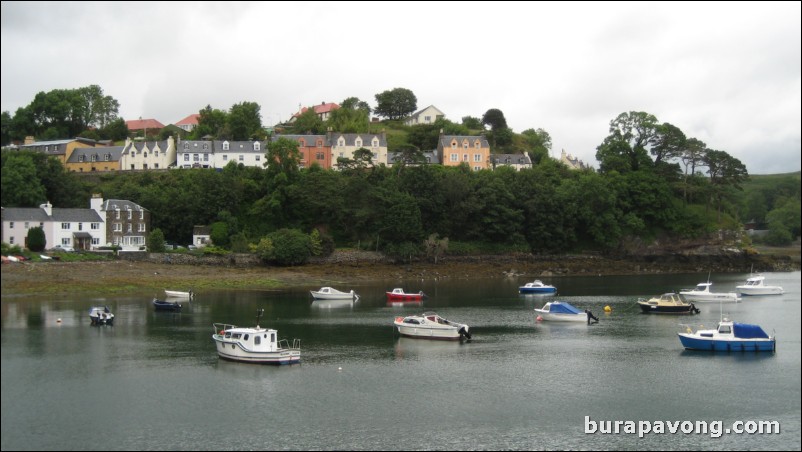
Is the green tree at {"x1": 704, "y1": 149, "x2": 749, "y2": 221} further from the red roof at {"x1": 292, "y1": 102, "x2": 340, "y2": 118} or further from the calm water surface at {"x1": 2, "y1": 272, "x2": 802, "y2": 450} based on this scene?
the red roof at {"x1": 292, "y1": 102, "x2": 340, "y2": 118}

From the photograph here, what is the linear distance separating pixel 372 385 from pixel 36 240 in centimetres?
3974

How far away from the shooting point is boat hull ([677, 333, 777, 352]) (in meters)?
35.3

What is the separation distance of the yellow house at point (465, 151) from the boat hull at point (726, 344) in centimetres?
6188

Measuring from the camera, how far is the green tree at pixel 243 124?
96.2m

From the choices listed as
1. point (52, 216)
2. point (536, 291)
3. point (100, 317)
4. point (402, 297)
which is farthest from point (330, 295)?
point (52, 216)

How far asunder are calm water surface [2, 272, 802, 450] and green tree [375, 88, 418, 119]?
88318 mm

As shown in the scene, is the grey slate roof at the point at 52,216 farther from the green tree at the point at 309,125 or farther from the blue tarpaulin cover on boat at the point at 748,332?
the blue tarpaulin cover on boat at the point at 748,332

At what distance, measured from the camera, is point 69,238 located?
6222 centimetres

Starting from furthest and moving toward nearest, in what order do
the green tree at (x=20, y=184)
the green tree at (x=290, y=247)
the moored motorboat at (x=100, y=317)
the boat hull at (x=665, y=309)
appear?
the green tree at (x=290, y=247) → the green tree at (x=20, y=184) → the boat hull at (x=665, y=309) → the moored motorboat at (x=100, y=317)

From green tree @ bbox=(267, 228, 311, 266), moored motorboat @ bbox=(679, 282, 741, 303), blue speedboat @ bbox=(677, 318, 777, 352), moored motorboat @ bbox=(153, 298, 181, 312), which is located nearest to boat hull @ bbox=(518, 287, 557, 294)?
moored motorboat @ bbox=(679, 282, 741, 303)

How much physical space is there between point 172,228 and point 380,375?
157ft

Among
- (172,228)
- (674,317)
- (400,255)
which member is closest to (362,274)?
(400,255)

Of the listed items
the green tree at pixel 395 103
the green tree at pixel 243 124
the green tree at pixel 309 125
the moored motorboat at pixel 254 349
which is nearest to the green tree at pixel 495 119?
the green tree at pixel 395 103

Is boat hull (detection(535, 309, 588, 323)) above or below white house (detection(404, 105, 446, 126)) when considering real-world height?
below
